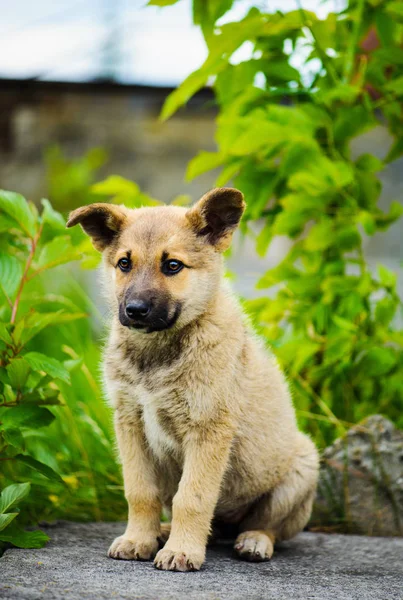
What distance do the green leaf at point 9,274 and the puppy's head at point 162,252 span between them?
1.25ft

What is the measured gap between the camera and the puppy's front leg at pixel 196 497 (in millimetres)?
3021

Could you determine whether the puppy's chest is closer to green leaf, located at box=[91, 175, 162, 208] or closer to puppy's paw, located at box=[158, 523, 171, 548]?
puppy's paw, located at box=[158, 523, 171, 548]

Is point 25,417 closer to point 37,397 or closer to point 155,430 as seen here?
point 37,397

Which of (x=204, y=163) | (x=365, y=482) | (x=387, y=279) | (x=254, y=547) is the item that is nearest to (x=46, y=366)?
(x=254, y=547)

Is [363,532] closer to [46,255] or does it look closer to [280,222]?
[280,222]

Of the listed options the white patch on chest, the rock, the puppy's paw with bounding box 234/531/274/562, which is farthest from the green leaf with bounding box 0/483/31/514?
the rock

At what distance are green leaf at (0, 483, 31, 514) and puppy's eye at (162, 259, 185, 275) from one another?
1.07 metres

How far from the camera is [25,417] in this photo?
3.24 meters

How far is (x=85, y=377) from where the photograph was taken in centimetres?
504

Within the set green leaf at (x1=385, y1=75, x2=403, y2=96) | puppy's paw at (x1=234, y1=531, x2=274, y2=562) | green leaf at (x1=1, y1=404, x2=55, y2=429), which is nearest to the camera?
green leaf at (x1=1, y1=404, x2=55, y2=429)

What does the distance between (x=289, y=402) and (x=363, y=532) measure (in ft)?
3.41

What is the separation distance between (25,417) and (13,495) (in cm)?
33

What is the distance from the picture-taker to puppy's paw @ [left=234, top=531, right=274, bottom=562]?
332 centimetres

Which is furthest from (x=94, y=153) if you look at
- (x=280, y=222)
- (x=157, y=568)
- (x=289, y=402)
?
(x=157, y=568)
